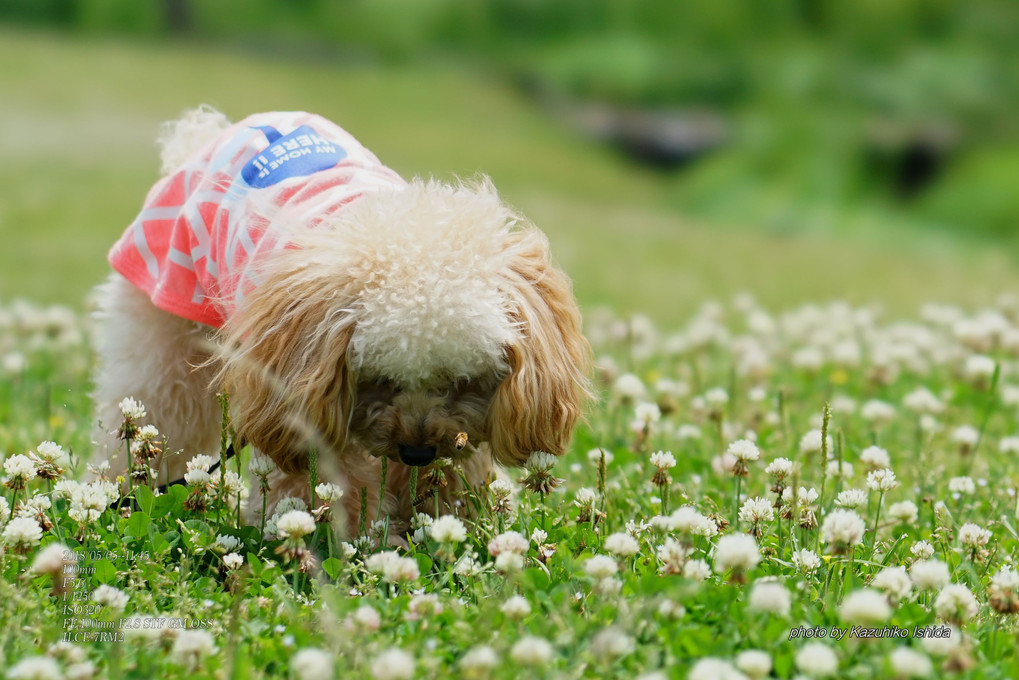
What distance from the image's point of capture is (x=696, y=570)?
2.38 meters

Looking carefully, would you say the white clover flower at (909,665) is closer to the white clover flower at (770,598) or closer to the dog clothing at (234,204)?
the white clover flower at (770,598)

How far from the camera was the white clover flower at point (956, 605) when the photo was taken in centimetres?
225

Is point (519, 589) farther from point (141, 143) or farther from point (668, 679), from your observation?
point (141, 143)

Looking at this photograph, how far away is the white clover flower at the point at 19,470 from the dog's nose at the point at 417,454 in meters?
0.90

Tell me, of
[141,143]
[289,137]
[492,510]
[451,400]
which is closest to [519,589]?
[492,510]

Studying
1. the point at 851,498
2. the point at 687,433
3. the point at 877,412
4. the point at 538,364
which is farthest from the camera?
the point at 877,412

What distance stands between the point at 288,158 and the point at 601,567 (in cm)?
169

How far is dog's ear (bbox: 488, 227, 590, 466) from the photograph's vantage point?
113 inches

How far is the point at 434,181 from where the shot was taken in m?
3.19

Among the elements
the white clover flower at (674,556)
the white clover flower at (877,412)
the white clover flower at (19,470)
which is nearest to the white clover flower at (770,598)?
the white clover flower at (674,556)

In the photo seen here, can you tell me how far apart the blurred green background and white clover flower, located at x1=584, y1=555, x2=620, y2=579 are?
24.4 feet

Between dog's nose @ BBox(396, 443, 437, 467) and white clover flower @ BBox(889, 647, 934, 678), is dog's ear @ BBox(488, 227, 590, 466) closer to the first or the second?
dog's nose @ BBox(396, 443, 437, 467)

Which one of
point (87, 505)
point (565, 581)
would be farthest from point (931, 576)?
point (87, 505)

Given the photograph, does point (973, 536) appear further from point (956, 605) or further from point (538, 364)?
point (538, 364)
